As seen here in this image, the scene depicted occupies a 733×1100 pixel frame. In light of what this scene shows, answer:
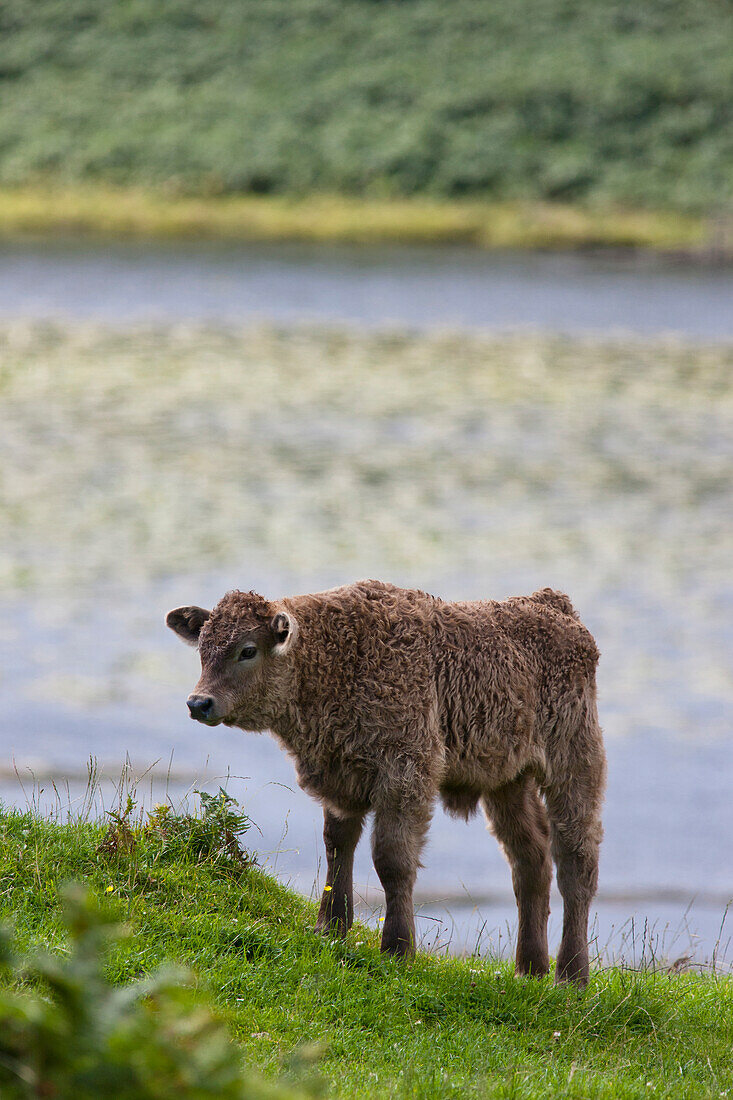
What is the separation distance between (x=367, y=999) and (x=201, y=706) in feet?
5.11

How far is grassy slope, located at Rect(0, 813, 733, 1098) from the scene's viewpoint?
6059mm

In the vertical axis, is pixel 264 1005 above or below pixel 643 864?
below

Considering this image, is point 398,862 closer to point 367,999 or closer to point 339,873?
point 339,873

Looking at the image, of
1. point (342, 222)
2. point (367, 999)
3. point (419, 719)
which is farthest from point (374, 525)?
point (342, 222)

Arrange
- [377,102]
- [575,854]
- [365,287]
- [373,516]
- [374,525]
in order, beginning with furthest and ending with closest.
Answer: [377,102] < [365,287] < [373,516] < [374,525] < [575,854]

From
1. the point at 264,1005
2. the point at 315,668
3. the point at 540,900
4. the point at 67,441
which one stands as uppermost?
the point at 67,441

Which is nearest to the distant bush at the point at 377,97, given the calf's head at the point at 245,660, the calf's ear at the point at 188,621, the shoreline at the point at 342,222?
the shoreline at the point at 342,222

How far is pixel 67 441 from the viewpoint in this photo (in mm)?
28609

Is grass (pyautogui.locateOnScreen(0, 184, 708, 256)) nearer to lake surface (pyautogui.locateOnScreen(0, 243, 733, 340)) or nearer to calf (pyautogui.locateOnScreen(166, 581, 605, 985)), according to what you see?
lake surface (pyautogui.locateOnScreen(0, 243, 733, 340))

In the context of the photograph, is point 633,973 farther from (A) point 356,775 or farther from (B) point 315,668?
(B) point 315,668

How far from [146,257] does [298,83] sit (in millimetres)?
31409

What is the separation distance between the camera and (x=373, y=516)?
23391 millimetres

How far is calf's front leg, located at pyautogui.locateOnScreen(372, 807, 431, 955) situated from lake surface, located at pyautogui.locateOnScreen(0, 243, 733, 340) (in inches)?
1441

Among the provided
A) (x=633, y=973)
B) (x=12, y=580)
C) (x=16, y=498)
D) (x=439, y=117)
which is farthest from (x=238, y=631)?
(x=439, y=117)
